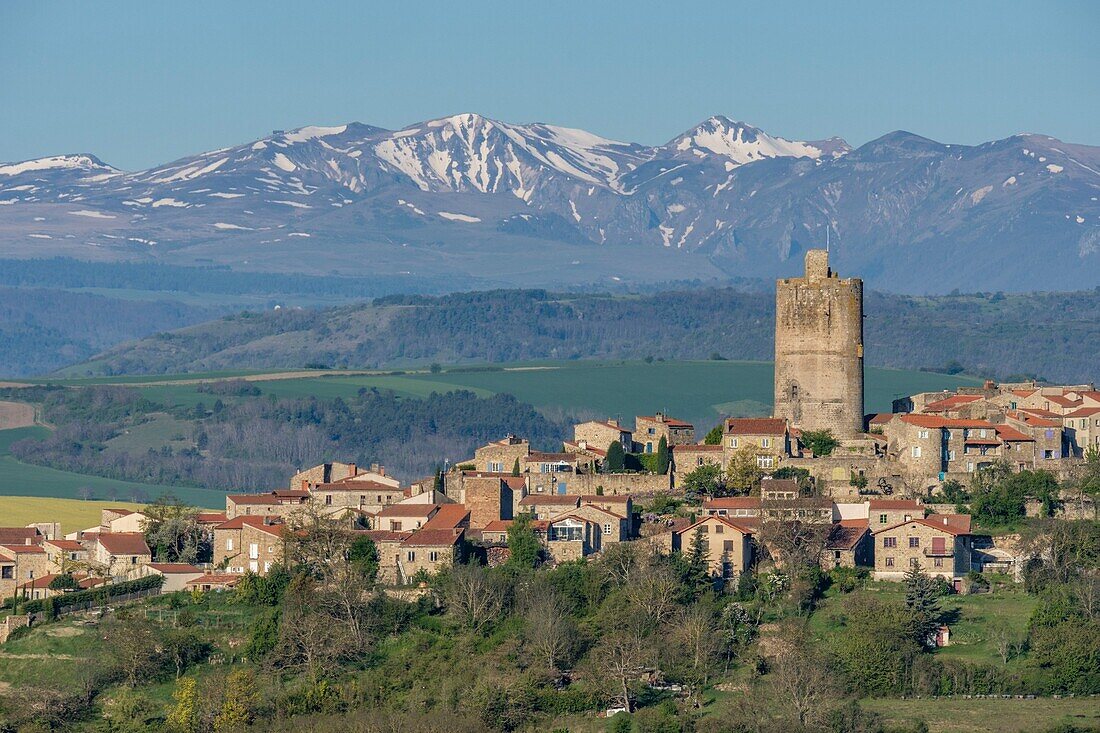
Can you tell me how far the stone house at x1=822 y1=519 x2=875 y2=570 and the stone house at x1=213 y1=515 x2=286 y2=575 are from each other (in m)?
14.4

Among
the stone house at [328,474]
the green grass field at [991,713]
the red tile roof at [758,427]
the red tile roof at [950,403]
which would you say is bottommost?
the green grass field at [991,713]

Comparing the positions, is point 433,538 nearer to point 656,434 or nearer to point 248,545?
point 248,545

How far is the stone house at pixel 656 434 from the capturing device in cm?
8188

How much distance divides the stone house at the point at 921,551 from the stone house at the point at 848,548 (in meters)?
0.57

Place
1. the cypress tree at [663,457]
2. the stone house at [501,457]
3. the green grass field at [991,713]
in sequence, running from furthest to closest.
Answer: the stone house at [501,457]
the cypress tree at [663,457]
the green grass field at [991,713]

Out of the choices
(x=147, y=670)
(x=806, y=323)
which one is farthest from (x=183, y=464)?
(x=147, y=670)

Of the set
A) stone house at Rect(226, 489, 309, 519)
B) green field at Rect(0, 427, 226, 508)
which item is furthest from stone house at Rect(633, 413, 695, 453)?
green field at Rect(0, 427, 226, 508)

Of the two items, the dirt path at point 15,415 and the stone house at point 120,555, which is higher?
the dirt path at point 15,415

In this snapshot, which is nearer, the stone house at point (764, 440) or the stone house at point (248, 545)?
the stone house at point (248, 545)

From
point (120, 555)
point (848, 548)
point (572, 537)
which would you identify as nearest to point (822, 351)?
point (848, 548)

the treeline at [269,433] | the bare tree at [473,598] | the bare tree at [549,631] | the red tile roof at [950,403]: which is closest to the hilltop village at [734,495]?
the red tile roof at [950,403]

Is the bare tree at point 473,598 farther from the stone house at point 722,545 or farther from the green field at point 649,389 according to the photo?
the green field at point 649,389

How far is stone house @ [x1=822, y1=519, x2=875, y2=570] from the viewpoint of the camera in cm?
6925

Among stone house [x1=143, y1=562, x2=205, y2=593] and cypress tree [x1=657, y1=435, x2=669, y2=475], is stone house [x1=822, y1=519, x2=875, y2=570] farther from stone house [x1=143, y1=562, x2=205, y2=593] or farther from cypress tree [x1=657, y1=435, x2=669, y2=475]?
stone house [x1=143, y1=562, x2=205, y2=593]
